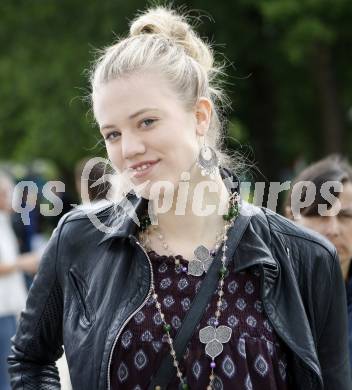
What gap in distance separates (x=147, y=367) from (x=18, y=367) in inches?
18.1

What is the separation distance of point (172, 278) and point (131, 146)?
413mm

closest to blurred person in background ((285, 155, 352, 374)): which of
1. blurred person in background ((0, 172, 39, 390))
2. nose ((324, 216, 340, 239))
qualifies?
nose ((324, 216, 340, 239))

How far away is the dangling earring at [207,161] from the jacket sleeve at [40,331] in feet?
1.56

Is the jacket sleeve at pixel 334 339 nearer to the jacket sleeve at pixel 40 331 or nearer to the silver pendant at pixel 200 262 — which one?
the silver pendant at pixel 200 262

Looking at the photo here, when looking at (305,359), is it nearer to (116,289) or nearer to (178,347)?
(178,347)

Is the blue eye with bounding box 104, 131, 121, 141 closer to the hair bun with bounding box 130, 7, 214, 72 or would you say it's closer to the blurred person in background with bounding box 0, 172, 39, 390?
the hair bun with bounding box 130, 7, 214, 72

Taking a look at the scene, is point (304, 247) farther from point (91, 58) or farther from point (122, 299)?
point (91, 58)

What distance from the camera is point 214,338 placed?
2.35 meters

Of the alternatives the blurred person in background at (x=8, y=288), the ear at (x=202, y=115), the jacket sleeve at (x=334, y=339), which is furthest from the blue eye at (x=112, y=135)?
the blurred person in background at (x=8, y=288)

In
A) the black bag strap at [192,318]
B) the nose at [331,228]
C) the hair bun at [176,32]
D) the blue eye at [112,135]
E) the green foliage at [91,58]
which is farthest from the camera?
the green foliage at [91,58]

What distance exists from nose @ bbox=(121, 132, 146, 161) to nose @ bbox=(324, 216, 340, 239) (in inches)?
51.8

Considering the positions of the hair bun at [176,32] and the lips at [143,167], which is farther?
the hair bun at [176,32]

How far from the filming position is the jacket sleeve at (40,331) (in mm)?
2529

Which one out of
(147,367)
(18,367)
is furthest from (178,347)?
(18,367)
